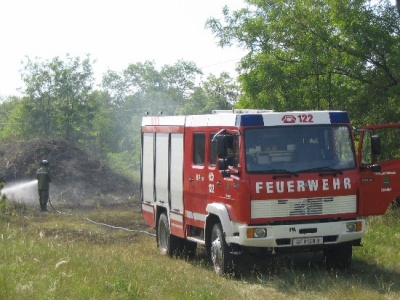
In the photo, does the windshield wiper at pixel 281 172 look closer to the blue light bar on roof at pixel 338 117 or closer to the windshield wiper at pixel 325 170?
the windshield wiper at pixel 325 170

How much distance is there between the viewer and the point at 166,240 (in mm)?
16375

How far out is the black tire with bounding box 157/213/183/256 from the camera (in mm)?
16031

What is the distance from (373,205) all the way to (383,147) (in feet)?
27.1

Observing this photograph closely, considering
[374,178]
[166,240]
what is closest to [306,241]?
[374,178]

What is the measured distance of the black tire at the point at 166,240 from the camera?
16031 mm

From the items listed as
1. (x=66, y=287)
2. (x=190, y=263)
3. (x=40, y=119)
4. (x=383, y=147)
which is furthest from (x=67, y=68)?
(x=66, y=287)

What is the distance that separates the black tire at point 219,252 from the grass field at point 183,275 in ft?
0.66

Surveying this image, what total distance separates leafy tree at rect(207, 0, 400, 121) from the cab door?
18.2ft

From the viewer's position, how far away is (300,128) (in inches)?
494

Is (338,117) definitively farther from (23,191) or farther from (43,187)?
(23,191)

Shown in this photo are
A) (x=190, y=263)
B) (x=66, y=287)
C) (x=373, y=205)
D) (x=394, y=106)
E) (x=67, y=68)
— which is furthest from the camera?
(x=67, y=68)

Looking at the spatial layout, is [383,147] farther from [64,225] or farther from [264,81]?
[64,225]

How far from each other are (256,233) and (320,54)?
479 inches

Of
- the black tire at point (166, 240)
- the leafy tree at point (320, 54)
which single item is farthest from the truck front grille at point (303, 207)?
the leafy tree at point (320, 54)
